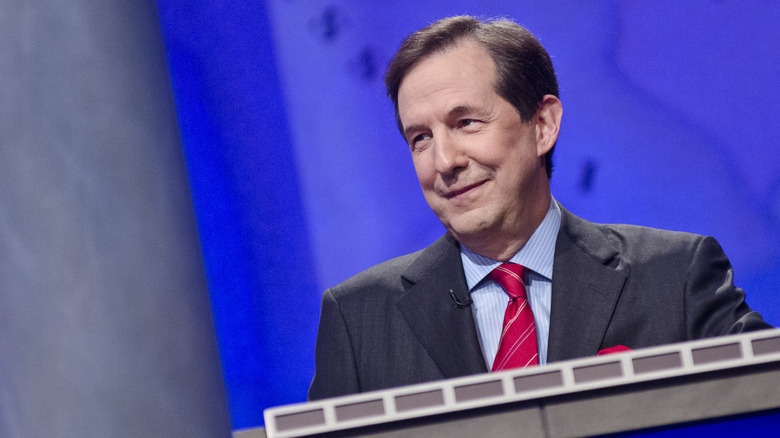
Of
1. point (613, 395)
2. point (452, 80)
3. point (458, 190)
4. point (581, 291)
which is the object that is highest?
point (452, 80)

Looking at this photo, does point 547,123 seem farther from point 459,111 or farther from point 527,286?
point 527,286

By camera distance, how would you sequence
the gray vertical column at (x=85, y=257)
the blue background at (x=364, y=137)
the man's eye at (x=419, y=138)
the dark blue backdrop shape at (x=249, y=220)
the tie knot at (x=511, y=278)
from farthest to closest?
the dark blue backdrop shape at (x=249, y=220) < the blue background at (x=364, y=137) < the man's eye at (x=419, y=138) < the tie knot at (x=511, y=278) < the gray vertical column at (x=85, y=257)

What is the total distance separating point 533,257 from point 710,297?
38cm

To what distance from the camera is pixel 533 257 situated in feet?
5.66

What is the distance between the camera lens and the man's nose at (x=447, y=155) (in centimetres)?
167

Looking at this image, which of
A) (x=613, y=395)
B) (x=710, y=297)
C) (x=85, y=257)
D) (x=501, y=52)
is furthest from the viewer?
(x=501, y=52)

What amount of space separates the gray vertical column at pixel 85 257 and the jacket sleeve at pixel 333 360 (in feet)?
2.31

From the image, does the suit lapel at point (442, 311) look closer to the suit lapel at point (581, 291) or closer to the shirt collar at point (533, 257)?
the shirt collar at point (533, 257)

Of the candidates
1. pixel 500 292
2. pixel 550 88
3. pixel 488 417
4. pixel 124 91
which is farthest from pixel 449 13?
pixel 488 417

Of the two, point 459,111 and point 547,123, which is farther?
point 547,123

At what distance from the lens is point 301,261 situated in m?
2.66

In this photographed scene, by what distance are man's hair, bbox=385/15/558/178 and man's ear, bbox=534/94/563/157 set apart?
19 mm

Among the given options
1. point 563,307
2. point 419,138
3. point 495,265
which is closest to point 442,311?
point 495,265

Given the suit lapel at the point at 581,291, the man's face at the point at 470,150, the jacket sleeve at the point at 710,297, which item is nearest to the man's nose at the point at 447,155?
the man's face at the point at 470,150
